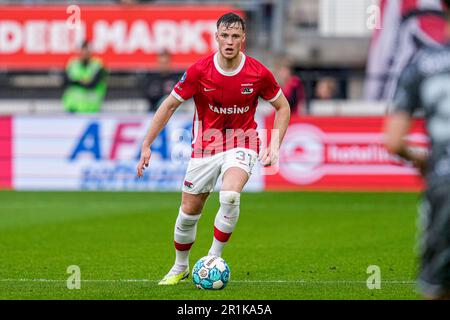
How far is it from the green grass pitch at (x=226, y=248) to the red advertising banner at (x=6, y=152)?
744 mm

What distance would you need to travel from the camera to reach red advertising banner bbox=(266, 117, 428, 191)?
19531 mm

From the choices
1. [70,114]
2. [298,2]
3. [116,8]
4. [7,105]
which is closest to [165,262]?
[70,114]

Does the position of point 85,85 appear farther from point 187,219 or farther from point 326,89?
point 187,219

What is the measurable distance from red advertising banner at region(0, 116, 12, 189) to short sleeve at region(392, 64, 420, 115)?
610 inches

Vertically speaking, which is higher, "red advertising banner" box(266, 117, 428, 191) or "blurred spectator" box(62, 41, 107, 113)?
"blurred spectator" box(62, 41, 107, 113)

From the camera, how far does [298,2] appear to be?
28.0m

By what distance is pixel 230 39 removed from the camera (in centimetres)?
884

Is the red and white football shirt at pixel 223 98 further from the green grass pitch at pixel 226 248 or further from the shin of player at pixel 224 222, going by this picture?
the green grass pitch at pixel 226 248

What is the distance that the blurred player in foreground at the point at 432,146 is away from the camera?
5.40m

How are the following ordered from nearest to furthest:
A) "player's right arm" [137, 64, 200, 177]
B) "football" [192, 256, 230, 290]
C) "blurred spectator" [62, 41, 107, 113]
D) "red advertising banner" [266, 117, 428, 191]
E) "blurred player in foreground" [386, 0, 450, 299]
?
"blurred player in foreground" [386, 0, 450, 299]
"football" [192, 256, 230, 290]
"player's right arm" [137, 64, 200, 177]
"red advertising banner" [266, 117, 428, 191]
"blurred spectator" [62, 41, 107, 113]

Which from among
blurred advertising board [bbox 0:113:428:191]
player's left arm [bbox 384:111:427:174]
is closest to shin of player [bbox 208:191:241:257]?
player's left arm [bbox 384:111:427:174]

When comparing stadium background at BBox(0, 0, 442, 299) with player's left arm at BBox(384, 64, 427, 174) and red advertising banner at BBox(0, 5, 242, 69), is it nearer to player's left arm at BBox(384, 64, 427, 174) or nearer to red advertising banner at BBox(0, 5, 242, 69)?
red advertising banner at BBox(0, 5, 242, 69)

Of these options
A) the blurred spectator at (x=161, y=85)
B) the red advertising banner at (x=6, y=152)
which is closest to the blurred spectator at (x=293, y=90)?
the blurred spectator at (x=161, y=85)
